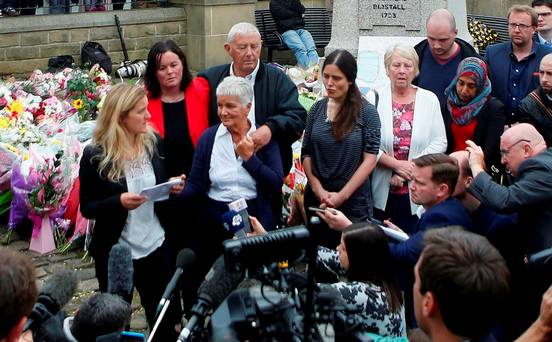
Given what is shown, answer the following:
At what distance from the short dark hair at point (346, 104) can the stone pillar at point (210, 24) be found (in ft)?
32.3

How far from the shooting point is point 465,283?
2.65 m

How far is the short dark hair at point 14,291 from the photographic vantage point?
2539 millimetres

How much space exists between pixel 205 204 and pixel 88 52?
9.58 meters

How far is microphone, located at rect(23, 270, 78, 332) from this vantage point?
10.6 feet

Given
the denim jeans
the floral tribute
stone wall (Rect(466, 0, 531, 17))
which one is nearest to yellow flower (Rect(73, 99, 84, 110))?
the floral tribute

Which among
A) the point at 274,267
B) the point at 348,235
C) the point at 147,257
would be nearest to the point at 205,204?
the point at 147,257

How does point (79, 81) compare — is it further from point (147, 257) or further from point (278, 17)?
point (278, 17)

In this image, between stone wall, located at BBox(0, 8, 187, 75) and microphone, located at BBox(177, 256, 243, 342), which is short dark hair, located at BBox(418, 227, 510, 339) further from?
stone wall, located at BBox(0, 8, 187, 75)

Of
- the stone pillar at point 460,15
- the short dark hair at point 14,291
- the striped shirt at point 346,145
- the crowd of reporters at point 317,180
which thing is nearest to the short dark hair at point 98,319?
the crowd of reporters at point 317,180

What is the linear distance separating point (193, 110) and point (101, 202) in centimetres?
96

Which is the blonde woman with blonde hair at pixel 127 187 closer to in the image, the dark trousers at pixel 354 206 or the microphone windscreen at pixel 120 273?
the microphone windscreen at pixel 120 273

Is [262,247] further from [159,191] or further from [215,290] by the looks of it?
[159,191]

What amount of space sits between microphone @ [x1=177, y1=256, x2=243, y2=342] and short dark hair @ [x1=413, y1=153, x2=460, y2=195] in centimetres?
173

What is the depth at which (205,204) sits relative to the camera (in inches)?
203
